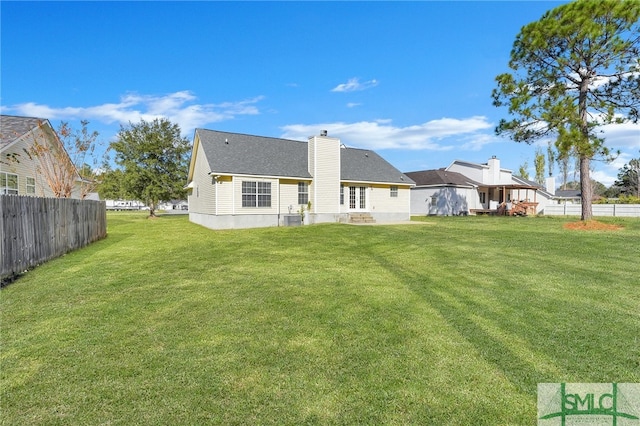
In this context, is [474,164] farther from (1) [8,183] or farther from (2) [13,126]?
(1) [8,183]

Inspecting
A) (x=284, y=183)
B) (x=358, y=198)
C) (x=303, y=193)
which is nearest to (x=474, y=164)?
(x=358, y=198)

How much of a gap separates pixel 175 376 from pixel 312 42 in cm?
1795

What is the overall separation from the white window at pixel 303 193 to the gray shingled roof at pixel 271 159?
66cm

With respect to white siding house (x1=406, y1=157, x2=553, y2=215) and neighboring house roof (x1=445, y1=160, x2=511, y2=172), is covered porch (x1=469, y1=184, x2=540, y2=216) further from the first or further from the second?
neighboring house roof (x1=445, y1=160, x2=511, y2=172)

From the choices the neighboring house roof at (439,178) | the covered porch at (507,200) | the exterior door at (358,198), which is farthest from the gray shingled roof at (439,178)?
the exterior door at (358,198)

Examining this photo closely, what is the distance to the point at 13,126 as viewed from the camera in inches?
636

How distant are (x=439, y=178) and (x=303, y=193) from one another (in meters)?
17.5

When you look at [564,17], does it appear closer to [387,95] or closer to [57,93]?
[387,95]

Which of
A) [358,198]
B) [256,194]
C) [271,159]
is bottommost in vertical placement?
[358,198]

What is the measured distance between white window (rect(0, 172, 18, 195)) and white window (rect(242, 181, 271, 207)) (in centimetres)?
1099

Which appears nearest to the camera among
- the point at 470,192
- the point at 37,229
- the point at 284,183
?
the point at 37,229

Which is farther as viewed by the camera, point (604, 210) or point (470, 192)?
point (470, 192)

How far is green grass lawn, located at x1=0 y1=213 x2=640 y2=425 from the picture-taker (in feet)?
8.07

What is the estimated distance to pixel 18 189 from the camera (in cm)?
1609
